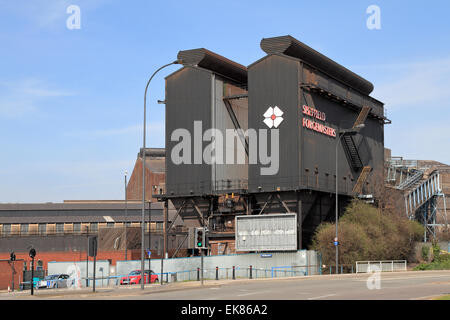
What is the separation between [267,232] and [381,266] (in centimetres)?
1074

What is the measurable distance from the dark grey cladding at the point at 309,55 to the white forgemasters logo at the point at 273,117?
5782 mm

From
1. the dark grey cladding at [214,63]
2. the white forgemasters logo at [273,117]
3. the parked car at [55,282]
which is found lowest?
the parked car at [55,282]

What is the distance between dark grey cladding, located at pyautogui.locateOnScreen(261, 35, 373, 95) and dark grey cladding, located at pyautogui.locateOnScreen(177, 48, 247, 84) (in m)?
5.47

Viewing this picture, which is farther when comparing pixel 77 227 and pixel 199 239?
pixel 77 227

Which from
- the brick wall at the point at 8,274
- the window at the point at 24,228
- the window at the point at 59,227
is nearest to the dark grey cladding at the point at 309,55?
the brick wall at the point at 8,274

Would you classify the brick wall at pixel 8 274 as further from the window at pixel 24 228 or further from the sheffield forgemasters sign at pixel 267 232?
the window at pixel 24 228

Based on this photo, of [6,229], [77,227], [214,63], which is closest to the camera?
[214,63]

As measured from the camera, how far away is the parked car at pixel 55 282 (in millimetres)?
44125

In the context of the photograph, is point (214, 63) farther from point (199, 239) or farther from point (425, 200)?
point (425, 200)

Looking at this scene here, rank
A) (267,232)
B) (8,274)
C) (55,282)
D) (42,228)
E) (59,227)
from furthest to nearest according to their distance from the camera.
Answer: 1. (59,227)
2. (42,228)
3. (267,232)
4. (8,274)
5. (55,282)

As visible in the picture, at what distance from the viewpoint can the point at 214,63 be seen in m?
65.7

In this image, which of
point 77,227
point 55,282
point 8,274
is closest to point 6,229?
point 77,227

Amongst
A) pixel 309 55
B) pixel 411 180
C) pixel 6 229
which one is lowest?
pixel 6 229
